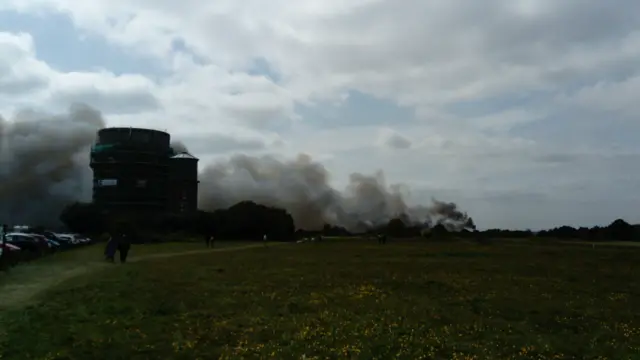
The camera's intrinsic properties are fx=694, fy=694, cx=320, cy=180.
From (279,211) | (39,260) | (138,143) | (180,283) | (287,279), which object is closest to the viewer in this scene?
(180,283)

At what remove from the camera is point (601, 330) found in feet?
62.3

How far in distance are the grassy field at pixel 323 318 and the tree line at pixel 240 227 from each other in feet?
243

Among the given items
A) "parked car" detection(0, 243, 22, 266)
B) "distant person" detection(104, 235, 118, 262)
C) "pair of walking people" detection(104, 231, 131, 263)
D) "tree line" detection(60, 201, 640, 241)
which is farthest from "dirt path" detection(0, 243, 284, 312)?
"tree line" detection(60, 201, 640, 241)

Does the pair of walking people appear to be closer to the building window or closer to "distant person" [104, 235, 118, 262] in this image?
"distant person" [104, 235, 118, 262]

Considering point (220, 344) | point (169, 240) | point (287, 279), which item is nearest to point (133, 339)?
point (220, 344)

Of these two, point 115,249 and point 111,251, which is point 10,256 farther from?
point 115,249

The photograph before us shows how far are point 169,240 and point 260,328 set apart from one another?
8750 cm

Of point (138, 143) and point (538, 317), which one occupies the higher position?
point (138, 143)

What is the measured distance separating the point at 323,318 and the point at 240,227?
10440 cm

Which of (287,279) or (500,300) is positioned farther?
(287,279)

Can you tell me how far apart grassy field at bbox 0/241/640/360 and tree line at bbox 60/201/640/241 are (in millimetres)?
74192

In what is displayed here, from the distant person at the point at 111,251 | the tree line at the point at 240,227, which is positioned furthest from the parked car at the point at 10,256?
the tree line at the point at 240,227

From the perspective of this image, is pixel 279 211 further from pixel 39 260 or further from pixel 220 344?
pixel 220 344

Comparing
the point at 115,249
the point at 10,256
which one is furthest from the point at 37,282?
the point at 115,249
